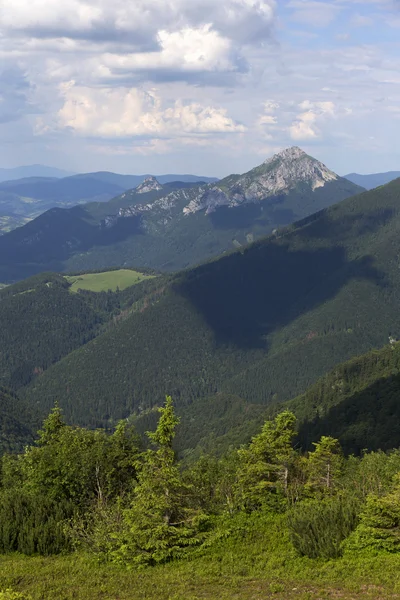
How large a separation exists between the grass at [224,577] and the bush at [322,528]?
1210 mm

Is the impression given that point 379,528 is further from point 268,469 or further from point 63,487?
point 63,487

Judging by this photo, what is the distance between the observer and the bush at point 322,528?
169 feet

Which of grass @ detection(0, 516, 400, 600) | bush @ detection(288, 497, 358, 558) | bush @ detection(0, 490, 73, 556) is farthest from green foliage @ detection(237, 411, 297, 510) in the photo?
bush @ detection(0, 490, 73, 556)

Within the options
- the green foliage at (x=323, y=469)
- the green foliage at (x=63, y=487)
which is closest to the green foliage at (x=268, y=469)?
the green foliage at (x=323, y=469)

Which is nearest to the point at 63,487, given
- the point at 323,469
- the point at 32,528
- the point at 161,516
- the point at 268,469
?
the point at 32,528

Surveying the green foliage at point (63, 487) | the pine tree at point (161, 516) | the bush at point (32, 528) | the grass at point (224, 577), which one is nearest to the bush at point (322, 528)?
the grass at point (224, 577)

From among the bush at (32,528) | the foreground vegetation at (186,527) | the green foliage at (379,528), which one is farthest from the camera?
the bush at (32,528)

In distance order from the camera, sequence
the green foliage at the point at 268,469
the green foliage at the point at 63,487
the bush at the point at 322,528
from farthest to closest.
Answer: the green foliage at the point at 268,469, the green foliage at the point at 63,487, the bush at the point at 322,528

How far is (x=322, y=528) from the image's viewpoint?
52844mm

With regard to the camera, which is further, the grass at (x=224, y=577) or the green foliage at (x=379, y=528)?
the green foliage at (x=379, y=528)

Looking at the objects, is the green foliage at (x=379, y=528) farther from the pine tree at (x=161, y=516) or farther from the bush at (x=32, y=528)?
the bush at (x=32, y=528)

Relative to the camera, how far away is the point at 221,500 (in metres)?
74.6

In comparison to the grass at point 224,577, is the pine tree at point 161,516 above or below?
above

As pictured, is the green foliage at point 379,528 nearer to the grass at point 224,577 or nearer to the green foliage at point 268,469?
the grass at point 224,577
